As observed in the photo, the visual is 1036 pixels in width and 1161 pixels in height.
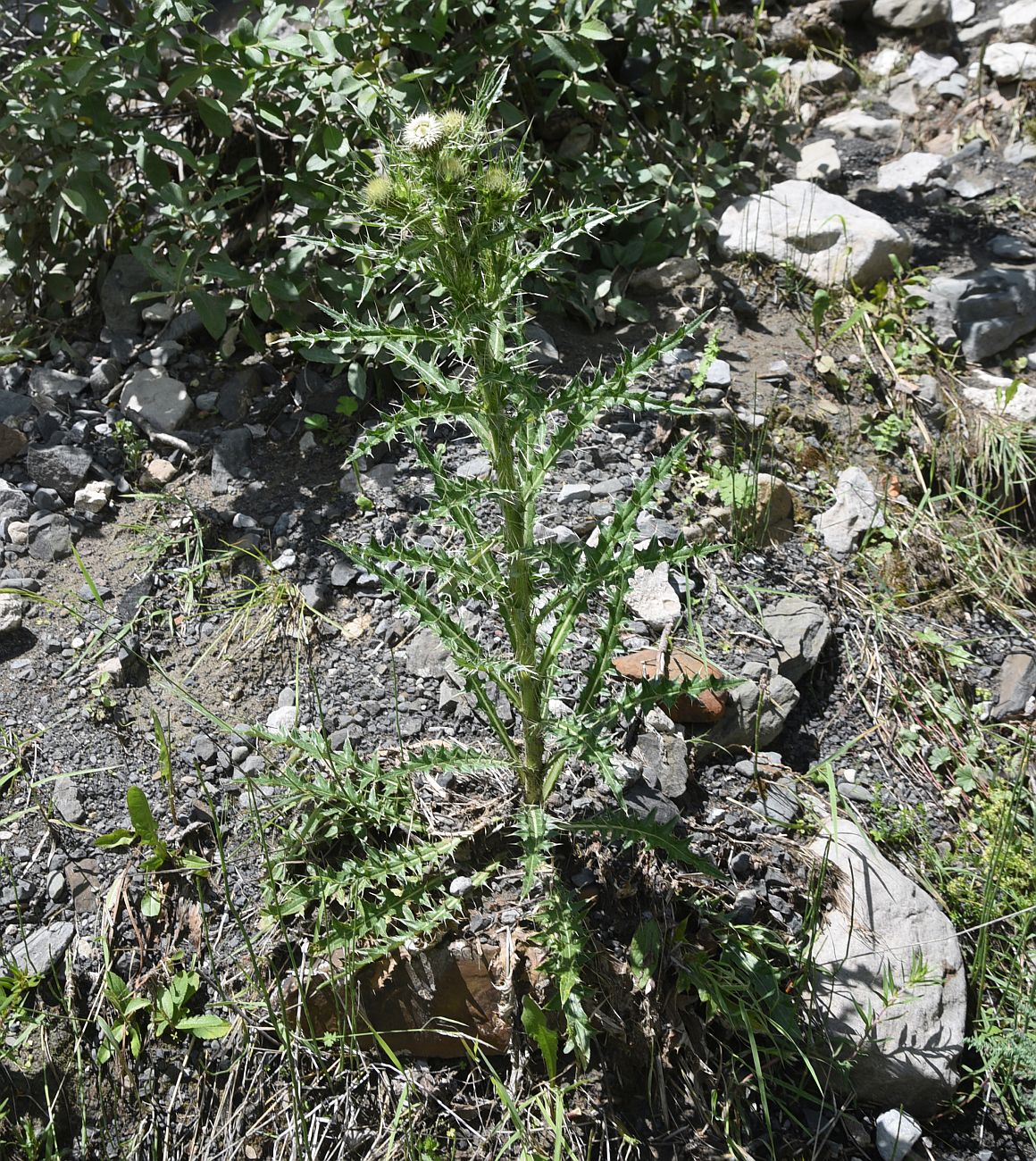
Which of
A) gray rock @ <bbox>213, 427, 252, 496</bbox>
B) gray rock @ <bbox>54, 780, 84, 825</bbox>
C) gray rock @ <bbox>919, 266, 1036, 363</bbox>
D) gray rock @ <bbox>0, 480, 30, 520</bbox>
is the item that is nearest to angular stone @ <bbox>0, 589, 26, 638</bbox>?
gray rock @ <bbox>0, 480, 30, 520</bbox>

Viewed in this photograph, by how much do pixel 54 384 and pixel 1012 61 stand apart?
15.0 ft

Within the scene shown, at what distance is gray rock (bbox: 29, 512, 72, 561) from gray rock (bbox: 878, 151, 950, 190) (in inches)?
148

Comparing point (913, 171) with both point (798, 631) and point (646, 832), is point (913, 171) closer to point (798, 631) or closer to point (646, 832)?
point (798, 631)

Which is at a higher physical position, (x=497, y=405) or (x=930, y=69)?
(x=497, y=405)

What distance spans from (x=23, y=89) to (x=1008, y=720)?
13.4ft

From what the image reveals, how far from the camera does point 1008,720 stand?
10.9 feet

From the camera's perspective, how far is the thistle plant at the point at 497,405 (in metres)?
2.01

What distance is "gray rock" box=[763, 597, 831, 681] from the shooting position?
3182 mm

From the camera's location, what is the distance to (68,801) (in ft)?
9.34

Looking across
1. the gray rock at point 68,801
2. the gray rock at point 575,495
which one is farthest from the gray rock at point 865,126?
the gray rock at point 68,801

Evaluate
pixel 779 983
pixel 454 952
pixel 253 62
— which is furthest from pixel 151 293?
pixel 779 983

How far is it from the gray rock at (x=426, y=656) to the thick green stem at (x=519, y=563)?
1.76ft

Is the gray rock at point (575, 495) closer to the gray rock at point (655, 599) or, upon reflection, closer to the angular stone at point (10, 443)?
the gray rock at point (655, 599)

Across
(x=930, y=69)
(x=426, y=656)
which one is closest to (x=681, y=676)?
(x=426, y=656)
